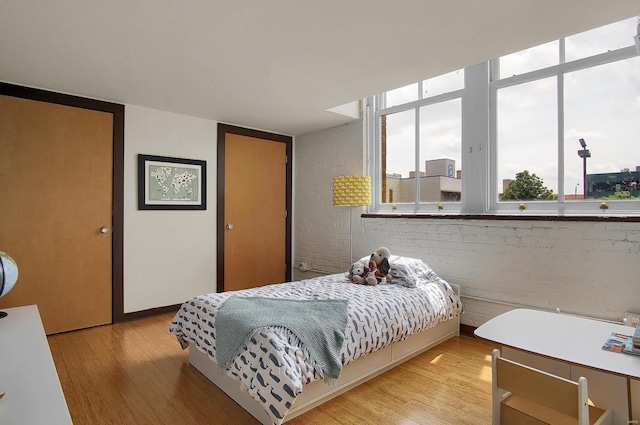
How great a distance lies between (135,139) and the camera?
3.78 meters

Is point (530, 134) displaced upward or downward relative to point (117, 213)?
upward

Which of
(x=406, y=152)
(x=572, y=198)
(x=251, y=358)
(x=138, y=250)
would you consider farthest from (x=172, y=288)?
(x=572, y=198)

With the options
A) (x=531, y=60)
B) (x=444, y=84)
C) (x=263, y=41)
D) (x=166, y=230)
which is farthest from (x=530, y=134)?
(x=166, y=230)

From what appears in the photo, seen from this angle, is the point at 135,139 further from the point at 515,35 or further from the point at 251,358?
the point at 515,35

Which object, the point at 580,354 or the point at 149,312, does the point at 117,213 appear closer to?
the point at 149,312

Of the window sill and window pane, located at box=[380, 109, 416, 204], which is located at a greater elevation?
window pane, located at box=[380, 109, 416, 204]

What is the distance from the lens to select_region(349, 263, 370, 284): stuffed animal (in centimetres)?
326

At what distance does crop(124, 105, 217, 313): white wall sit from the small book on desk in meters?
3.84

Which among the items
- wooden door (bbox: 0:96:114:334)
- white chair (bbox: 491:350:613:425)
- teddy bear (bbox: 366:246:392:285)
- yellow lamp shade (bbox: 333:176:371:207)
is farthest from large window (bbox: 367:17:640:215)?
wooden door (bbox: 0:96:114:334)

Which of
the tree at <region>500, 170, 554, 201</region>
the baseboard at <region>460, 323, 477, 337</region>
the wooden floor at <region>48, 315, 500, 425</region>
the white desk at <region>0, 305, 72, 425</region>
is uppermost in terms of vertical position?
the tree at <region>500, 170, 554, 201</region>

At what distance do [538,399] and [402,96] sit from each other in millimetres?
3463

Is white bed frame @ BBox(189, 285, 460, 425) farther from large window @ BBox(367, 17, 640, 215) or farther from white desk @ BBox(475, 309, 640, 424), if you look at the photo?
large window @ BBox(367, 17, 640, 215)

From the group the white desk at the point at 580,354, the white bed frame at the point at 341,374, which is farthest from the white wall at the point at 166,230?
the white desk at the point at 580,354

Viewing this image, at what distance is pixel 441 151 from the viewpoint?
3.70 metres
